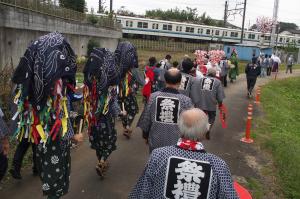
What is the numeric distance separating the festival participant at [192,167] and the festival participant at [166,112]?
165 centimetres

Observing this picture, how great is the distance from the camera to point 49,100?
13.7 ft

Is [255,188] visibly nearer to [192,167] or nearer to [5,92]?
[192,167]

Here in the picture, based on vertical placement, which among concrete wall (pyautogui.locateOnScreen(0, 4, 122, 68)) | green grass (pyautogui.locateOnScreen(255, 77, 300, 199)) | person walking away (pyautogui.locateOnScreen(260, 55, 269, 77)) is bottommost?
green grass (pyautogui.locateOnScreen(255, 77, 300, 199))

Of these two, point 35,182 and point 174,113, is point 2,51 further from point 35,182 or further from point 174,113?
point 174,113

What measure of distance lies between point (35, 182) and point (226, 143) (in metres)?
4.80

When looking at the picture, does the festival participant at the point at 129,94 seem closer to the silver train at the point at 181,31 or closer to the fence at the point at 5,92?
the fence at the point at 5,92

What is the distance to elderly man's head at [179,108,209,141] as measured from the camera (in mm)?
2701

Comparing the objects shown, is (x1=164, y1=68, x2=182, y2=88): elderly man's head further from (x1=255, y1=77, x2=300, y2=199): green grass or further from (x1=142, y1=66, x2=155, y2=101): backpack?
(x1=142, y1=66, x2=155, y2=101): backpack

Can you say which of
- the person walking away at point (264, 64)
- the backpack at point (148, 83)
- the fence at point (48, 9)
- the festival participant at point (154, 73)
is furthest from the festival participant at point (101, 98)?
the person walking away at point (264, 64)

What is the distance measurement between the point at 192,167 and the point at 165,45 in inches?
1657

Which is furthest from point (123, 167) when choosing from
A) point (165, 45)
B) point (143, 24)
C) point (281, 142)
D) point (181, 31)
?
point (181, 31)

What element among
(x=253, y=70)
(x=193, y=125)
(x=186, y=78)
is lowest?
(x=253, y=70)

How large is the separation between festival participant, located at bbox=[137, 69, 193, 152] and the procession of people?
0.5 inches

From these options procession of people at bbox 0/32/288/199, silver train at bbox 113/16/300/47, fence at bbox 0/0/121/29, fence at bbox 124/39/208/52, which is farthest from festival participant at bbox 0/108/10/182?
silver train at bbox 113/16/300/47
